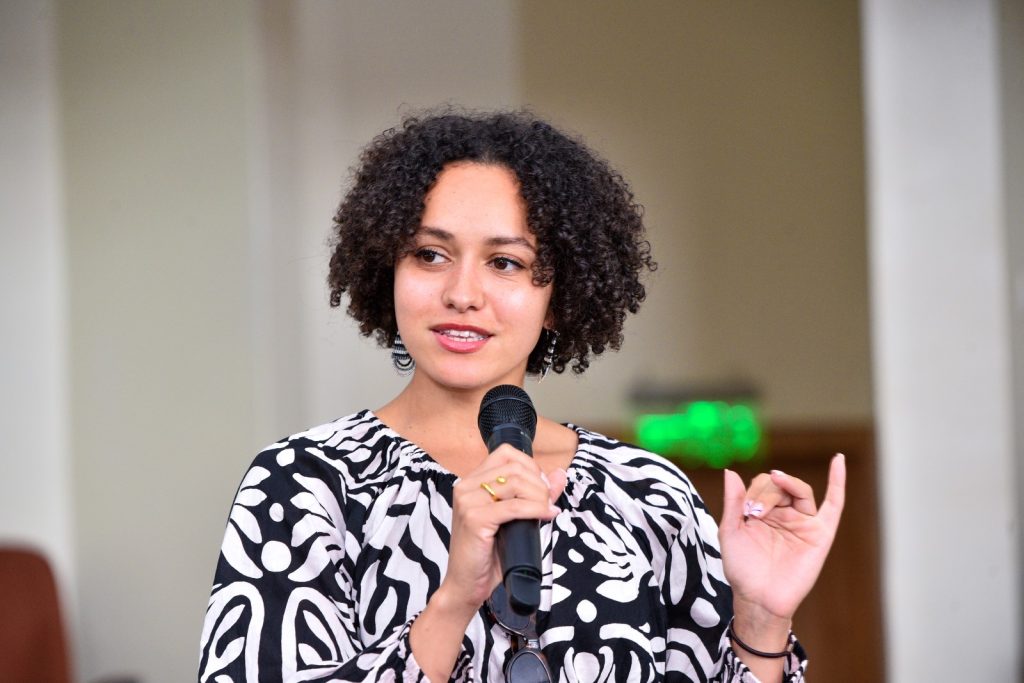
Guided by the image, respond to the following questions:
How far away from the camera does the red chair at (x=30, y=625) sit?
322 cm

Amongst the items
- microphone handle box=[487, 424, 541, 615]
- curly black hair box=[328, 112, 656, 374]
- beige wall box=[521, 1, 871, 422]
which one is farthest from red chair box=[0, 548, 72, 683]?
microphone handle box=[487, 424, 541, 615]

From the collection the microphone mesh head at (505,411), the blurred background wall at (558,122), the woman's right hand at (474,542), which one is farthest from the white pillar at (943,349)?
the woman's right hand at (474,542)

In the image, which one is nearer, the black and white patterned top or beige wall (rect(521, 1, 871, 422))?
the black and white patterned top

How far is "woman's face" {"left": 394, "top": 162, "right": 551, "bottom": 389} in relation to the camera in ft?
5.38

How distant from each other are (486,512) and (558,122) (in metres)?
3.57

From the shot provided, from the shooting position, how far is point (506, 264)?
1.69 meters

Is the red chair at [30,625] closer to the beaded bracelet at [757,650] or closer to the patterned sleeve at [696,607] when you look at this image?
the patterned sleeve at [696,607]

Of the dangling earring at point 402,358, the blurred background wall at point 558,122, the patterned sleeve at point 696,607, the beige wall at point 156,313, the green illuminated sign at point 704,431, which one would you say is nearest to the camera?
the patterned sleeve at point 696,607

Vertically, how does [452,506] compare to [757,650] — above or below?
above

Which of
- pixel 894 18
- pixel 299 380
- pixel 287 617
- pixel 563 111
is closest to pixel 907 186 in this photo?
pixel 894 18

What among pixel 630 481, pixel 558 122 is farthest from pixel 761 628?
pixel 558 122

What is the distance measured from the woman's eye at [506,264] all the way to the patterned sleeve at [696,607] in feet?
1.45

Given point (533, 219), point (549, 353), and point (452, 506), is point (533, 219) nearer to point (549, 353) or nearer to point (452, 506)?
point (549, 353)

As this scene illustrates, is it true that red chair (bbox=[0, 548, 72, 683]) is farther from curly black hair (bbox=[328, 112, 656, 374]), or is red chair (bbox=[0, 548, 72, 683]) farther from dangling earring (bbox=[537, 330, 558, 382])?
dangling earring (bbox=[537, 330, 558, 382])
